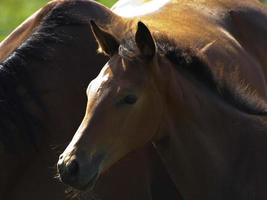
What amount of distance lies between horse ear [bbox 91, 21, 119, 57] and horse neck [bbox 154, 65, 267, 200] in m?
0.35

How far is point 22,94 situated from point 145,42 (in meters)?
1.02

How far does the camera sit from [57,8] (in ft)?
22.6

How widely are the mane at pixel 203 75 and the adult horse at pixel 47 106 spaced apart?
25.0 inches

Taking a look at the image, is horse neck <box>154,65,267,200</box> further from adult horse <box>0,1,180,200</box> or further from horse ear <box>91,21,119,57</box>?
adult horse <box>0,1,180,200</box>

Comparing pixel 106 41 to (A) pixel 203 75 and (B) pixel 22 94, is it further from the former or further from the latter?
(B) pixel 22 94

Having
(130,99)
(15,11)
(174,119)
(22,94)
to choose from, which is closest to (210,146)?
(174,119)

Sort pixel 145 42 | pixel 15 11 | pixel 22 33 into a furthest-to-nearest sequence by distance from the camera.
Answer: pixel 15 11, pixel 22 33, pixel 145 42

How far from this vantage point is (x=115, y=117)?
579 centimetres

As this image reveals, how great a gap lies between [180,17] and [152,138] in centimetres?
184

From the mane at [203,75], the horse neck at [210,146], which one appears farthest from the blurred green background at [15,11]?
the horse neck at [210,146]

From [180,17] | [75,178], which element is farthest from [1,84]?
[180,17]

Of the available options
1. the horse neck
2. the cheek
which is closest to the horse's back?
the horse neck

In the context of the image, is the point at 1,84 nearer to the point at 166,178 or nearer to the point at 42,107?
the point at 42,107

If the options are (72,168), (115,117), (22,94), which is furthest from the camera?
(22,94)
